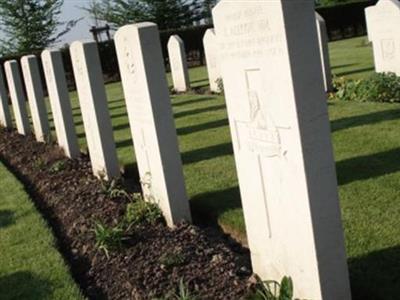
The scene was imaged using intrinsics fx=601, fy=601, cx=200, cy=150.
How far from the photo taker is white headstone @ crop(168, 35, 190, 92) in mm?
16619

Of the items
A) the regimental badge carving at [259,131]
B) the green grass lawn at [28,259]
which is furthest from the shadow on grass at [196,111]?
the regimental badge carving at [259,131]

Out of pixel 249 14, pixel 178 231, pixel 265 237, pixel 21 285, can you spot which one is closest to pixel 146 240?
pixel 178 231

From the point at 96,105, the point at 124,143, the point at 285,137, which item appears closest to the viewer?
the point at 285,137

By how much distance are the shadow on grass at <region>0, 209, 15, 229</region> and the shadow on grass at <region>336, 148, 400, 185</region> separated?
3.50 meters

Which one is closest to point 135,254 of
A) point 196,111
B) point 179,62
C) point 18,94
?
point 196,111

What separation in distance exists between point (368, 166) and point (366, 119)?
2565 mm

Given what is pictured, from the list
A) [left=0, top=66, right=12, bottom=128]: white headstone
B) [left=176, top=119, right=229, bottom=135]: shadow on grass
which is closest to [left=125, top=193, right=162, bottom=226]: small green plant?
[left=176, top=119, right=229, bottom=135]: shadow on grass

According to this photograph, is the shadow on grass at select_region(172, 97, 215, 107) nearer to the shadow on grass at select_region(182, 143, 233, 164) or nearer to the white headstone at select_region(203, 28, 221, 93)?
the white headstone at select_region(203, 28, 221, 93)

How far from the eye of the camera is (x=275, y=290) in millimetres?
3719

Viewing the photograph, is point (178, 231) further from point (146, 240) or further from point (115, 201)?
point (115, 201)

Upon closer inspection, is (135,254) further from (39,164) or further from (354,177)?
(39,164)

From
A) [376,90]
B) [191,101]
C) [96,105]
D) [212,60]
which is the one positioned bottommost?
[376,90]

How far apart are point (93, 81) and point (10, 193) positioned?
1801 millimetres

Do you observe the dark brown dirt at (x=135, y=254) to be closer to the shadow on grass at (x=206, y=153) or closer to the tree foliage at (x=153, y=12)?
the shadow on grass at (x=206, y=153)
